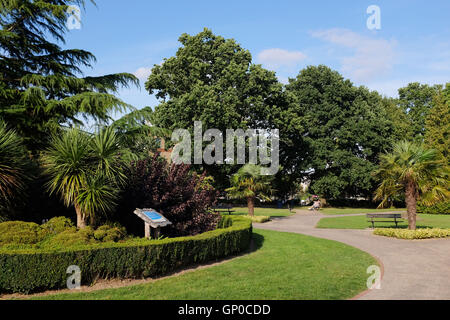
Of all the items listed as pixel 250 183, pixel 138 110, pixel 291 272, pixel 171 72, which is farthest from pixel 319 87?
pixel 291 272

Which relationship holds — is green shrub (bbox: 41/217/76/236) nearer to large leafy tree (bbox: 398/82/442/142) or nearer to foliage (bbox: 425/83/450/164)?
foliage (bbox: 425/83/450/164)

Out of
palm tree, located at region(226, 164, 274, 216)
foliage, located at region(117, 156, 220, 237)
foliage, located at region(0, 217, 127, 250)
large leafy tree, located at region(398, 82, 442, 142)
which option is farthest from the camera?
large leafy tree, located at region(398, 82, 442, 142)

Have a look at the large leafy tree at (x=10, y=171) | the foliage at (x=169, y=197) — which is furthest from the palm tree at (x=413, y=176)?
the large leafy tree at (x=10, y=171)

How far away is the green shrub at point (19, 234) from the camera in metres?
7.95

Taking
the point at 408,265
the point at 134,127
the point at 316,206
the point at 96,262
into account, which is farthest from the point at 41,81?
the point at 316,206

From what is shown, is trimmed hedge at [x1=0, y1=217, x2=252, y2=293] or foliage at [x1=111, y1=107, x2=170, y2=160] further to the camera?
foliage at [x1=111, y1=107, x2=170, y2=160]

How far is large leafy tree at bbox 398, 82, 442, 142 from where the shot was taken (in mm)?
48156

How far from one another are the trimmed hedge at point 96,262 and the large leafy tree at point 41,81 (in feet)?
21.4

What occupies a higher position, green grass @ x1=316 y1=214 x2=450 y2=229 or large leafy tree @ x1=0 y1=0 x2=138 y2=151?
large leafy tree @ x1=0 y1=0 x2=138 y2=151

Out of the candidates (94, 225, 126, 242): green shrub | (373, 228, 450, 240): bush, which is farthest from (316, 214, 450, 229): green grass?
(94, 225, 126, 242): green shrub

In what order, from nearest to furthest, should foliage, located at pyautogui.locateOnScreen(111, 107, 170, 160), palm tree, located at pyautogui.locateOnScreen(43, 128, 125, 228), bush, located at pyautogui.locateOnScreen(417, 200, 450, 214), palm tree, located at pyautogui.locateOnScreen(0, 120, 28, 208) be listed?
palm tree, located at pyautogui.locateOnScreen(0, 120, 28, 208), palm tree, located at pyautogui.locateOnScreen(43, 128, 125, 228), foliage, located at pyautogui.locateOnScreen(111, 107, 170, 160), bush, located at pyautogui.locateOnScreen(417, 200, 450, 214)

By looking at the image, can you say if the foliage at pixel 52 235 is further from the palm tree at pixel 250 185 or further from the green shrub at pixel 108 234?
the palm tree at pixel 250 185

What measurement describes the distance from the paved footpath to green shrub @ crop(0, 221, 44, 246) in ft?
26.7

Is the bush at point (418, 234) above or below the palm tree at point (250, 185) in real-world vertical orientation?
→ below
